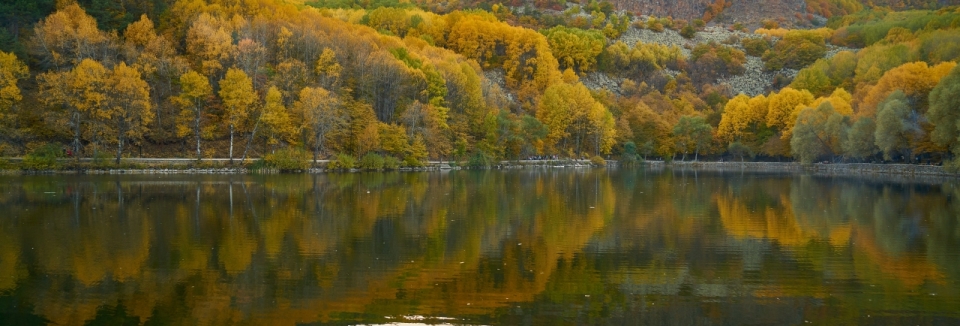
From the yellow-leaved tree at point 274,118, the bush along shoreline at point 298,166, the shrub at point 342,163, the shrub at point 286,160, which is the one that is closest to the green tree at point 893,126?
the bush along shoreline at point 298,166

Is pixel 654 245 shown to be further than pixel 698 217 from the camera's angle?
No

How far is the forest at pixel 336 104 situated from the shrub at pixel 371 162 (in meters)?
0.26

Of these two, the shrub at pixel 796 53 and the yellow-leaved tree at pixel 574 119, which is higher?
the shrub at pixel 796 53

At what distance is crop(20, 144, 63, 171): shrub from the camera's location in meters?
54.8

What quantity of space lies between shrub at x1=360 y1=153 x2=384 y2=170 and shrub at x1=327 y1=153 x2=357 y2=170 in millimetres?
1346

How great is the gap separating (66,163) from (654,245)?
49.7m

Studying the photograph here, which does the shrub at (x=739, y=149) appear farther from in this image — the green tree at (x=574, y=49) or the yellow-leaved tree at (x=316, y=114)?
the yellow-leaved tree at (x=316, y=114)

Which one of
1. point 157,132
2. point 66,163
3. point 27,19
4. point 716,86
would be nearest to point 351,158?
point 157,132

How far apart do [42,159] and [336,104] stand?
23831 mm

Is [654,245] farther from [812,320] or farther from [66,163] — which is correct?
[66,163]

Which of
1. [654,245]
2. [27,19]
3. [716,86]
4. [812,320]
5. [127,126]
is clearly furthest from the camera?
[716,86]

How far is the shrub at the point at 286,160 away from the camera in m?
63.1

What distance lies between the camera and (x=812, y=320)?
13.8m

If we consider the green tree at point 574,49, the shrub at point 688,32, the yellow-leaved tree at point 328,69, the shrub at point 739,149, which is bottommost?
the shrub at point 739,149
